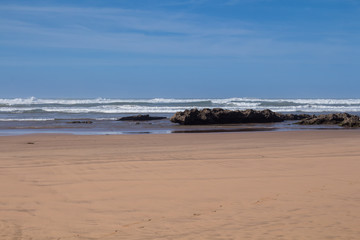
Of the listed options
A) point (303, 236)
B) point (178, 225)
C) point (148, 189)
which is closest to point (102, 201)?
point (148, 189)

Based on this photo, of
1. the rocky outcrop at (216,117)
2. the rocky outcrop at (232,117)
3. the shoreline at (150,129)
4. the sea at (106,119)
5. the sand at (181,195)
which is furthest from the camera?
the rocky outcrop at (216,117)

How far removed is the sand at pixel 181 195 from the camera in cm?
396

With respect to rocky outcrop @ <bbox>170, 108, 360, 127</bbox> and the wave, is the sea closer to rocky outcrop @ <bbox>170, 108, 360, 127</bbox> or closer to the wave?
the wave

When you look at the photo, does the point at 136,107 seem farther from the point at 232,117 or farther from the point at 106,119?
the point at 232,117

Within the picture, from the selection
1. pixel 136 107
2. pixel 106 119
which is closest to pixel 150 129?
pixel 106 119

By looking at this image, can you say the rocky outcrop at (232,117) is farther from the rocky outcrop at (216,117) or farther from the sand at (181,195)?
the sand at (181,195)

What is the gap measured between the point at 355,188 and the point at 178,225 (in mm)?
2601

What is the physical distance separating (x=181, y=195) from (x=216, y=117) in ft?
50.0

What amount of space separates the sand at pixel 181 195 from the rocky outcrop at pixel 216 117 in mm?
10937

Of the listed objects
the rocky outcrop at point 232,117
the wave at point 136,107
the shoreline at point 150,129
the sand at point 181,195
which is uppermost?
the wave at point 136,107

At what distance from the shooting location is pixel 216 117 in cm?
2034

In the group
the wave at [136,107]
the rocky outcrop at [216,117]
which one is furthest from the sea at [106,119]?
the rocky outcrop at [216,117]

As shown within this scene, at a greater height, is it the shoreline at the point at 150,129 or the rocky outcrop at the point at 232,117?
the rocky outcrop at the point at 232,117

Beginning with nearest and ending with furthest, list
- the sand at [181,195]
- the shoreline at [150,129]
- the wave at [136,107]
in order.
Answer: the sand at [181,195] → the shoreline at [150,129] → the wave at [136,107]
